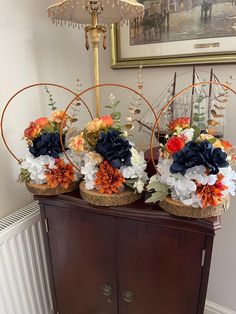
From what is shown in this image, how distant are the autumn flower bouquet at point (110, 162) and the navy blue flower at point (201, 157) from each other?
0.17 m

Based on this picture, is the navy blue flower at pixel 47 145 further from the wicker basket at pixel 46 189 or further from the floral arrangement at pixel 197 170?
the floral arrangement at pixel 197 170

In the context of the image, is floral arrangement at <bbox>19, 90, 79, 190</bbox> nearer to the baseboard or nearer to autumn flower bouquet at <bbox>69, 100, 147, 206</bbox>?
autumn flower bouquet at <bbox>69, 100, 147, 206</bbox>

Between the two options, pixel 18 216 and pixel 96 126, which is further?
pixel 18 216

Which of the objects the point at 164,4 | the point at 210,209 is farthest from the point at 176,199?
the point at 164,4

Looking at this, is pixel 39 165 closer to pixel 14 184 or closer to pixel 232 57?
pixel 14 184

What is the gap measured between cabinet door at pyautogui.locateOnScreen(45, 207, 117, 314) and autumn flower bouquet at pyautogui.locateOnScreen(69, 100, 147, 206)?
133 millimetres

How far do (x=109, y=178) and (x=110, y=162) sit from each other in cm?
5

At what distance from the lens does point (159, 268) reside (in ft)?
2.93

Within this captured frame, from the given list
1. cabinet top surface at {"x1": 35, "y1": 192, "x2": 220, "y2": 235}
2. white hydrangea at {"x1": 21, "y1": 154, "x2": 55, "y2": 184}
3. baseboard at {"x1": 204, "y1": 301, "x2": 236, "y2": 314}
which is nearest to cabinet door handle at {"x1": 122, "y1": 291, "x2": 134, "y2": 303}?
cabinet top surface at {"x1": 35, "y1": 192, "x2": 220, "y2": 235}

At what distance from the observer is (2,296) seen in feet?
3.54

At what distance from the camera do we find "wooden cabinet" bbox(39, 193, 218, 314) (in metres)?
0.83

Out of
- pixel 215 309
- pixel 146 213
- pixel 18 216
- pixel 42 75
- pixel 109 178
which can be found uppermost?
pixel 42 75

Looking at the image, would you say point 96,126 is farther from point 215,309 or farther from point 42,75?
point 215,309

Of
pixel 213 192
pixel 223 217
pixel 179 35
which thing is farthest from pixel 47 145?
pixel 223 217
